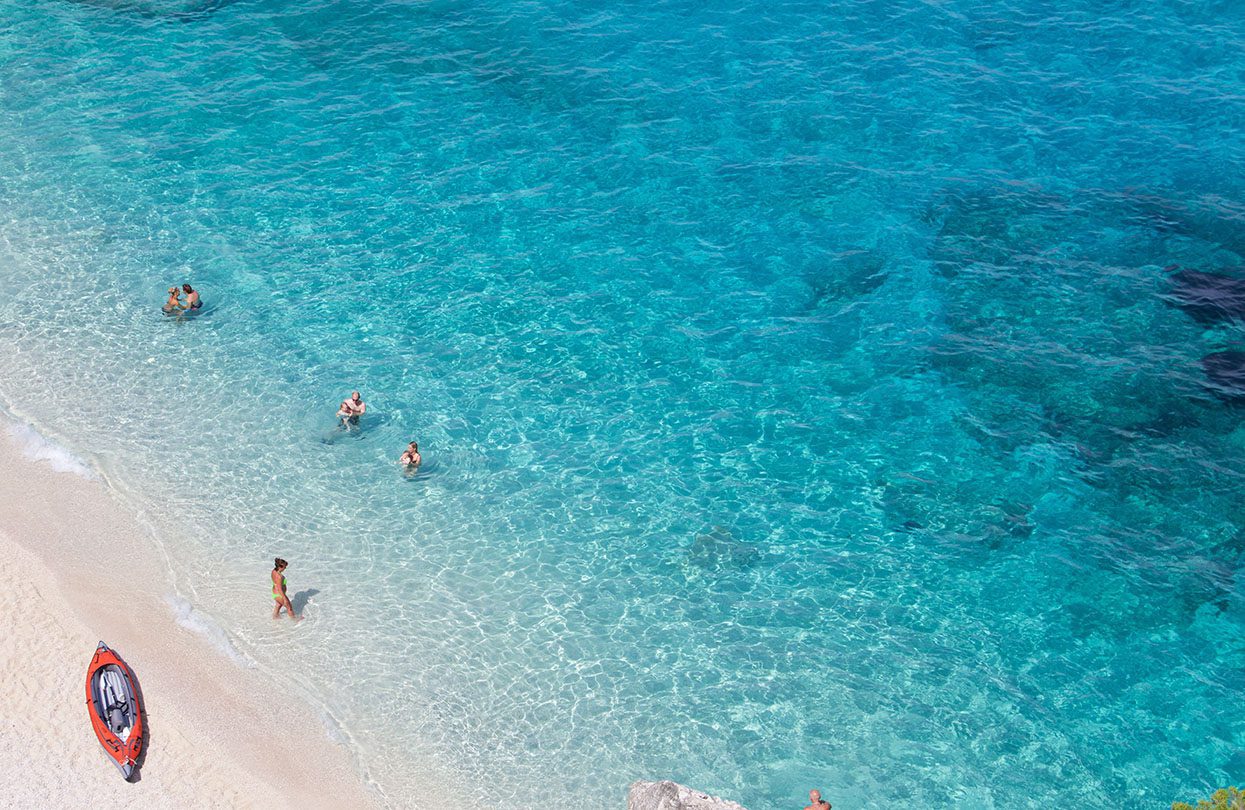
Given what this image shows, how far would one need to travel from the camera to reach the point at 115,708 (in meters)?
21.5

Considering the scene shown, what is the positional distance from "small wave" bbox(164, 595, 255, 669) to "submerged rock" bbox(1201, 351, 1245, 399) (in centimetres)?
2866

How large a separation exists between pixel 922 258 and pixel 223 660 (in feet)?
84.2

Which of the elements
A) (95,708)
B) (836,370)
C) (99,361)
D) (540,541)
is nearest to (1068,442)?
(836,370)

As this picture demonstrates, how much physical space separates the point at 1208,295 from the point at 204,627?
32.3 m

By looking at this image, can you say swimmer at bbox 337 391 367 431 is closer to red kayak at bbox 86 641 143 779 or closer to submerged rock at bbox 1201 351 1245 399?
red kayak at bbox 86 641 143 779

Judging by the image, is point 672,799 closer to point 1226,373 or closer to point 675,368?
point 675,368

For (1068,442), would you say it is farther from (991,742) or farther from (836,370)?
(991,742)

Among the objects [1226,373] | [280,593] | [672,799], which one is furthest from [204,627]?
[1226,373]

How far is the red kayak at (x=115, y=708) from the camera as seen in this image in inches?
823

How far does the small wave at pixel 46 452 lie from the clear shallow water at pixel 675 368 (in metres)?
0.49

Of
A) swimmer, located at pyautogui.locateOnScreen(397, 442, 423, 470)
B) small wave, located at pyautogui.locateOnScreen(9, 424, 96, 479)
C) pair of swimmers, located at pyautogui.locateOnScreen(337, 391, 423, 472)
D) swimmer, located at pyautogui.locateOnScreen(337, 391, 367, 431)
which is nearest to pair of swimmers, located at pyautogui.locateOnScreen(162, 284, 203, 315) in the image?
small wave, located at pyautogui.locateOnScreen(9, 424, 96, 479)

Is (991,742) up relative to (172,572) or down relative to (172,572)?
down

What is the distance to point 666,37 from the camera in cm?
4619

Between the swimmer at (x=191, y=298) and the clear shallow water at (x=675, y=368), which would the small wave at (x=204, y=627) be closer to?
the clear shallow water at (x=675, y=368)
